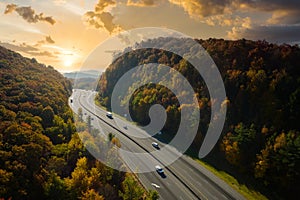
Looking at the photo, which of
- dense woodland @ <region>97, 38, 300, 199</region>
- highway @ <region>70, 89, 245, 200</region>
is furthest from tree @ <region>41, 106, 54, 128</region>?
dense woodland @ <region>97, 38, 300, 199</region>

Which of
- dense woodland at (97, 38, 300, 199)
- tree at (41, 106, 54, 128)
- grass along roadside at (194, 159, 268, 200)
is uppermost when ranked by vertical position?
dense woodland at (97, 38, 300, 199)

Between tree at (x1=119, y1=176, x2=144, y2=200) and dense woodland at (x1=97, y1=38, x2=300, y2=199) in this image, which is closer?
tree at (x1=119, y1=176, x2=144, y2=200)

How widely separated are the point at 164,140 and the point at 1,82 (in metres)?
61.4

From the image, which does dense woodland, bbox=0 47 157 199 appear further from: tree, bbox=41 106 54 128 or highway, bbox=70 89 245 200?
highway, bbox=70 89 245 200

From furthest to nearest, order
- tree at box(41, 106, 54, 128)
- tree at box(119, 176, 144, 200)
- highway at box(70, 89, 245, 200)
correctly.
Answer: tree at box(41, 106, 54, 128), highway at box(70, 89, 245, 200), tree at box(119, 176, 144, 200)

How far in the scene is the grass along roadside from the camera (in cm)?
6675

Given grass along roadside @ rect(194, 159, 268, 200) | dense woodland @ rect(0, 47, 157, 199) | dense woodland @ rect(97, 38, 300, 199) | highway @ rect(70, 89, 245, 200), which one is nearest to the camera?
dense woodland @ rect(0, 47, 157, 199)

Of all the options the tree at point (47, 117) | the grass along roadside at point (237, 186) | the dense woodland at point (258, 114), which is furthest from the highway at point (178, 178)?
the tree at point (47, 117)

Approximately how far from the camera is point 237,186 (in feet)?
232

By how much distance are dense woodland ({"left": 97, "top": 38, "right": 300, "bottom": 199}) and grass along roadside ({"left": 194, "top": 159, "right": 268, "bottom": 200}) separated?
2.68m

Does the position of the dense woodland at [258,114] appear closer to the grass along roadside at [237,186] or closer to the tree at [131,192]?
the grass along roadside at [237,186]

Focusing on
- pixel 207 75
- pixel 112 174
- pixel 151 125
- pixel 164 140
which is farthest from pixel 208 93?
pixel 112 174

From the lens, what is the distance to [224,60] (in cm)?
10644

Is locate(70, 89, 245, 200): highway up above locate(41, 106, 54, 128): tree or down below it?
below
